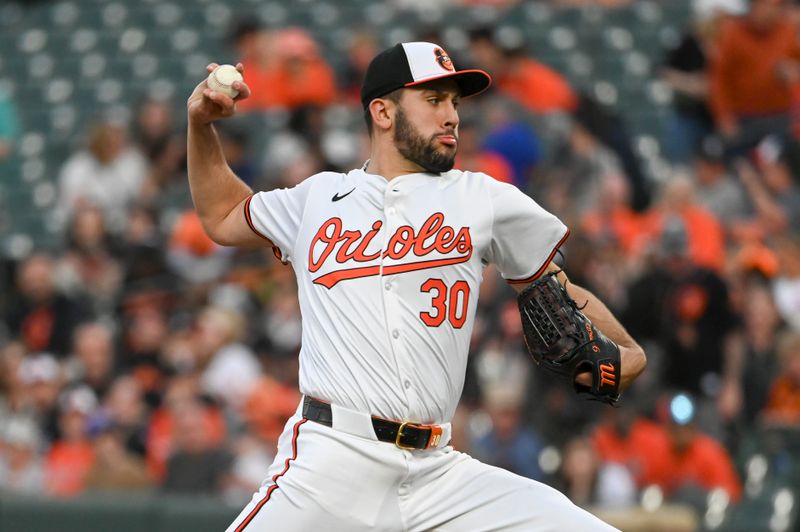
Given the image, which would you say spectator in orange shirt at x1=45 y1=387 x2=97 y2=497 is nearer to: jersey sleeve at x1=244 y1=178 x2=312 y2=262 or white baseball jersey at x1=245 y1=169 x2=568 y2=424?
jersey sleeve at x1=244 y1=178 x2=312 y2=262

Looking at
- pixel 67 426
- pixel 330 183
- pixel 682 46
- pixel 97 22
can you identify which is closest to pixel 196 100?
pixel 330 183

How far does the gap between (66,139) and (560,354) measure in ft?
31.1

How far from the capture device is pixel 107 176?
1150cm

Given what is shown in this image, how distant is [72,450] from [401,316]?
210 inches

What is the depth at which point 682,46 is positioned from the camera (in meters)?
10.9

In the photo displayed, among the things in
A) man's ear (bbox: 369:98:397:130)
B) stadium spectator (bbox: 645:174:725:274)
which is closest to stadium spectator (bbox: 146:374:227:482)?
stadium spectator (bbox: 645:174:725:274)

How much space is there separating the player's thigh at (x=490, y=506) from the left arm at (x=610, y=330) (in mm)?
385

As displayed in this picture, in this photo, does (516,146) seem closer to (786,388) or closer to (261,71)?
(261,71)

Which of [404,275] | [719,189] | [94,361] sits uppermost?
[404,275]

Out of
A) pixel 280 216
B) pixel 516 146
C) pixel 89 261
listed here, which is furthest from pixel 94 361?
pixel 280 216

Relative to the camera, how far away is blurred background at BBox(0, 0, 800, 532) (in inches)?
317

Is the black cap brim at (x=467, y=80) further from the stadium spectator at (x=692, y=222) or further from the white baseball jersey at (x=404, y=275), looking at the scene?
the stadium spectator at (x=692, y=222)

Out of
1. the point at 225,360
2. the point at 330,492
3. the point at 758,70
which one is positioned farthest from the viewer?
the point at 758,70

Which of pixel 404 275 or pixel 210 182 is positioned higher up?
pixel 210 182
